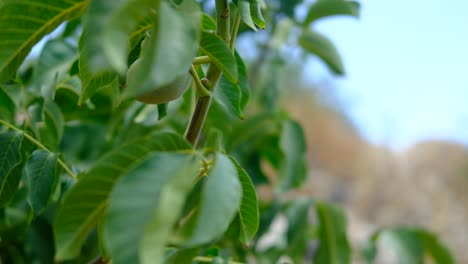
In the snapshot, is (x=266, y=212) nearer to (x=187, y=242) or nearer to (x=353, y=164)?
(x=187, y=242)

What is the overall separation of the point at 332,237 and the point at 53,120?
404mm

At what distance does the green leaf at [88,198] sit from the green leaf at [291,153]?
51 cm

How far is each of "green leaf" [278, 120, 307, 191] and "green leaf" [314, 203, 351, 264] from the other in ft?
0.17

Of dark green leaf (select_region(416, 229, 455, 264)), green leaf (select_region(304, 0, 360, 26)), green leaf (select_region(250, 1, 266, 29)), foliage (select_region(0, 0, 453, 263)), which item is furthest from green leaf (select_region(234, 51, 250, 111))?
dark green leaf (select_region(416, 229, 455, 264))

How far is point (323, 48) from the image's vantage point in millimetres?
765

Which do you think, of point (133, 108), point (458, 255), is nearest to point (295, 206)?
point (133, 108)

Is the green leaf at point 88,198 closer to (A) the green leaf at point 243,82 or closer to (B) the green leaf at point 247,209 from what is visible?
(B) the green leaf at point 247,209

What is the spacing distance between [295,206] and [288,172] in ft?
0.17

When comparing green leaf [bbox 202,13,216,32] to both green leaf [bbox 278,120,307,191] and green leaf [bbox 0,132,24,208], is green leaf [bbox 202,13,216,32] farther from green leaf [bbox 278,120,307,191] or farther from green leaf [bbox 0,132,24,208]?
green leaf [bbox 278,120,307,191]

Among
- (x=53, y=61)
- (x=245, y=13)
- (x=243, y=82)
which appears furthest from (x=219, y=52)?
(x=53, y=61)

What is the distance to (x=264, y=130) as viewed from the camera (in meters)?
0.85

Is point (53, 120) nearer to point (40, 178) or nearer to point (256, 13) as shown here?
point (40, 178)

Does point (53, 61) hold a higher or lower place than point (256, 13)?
lower

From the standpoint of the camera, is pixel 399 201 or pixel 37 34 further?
pixel 399 201
